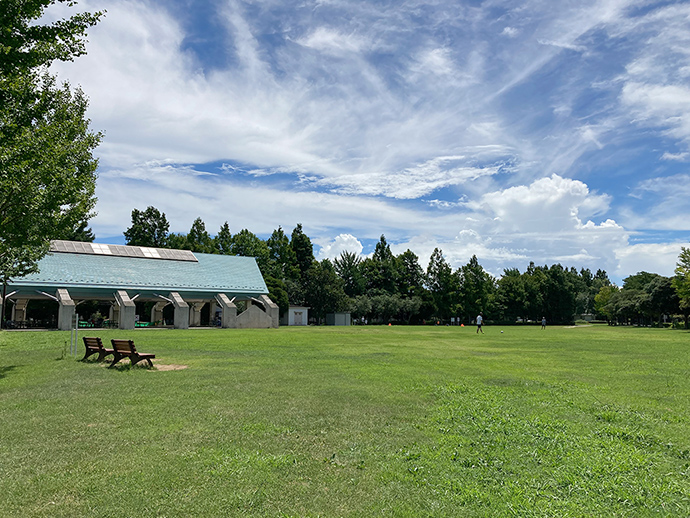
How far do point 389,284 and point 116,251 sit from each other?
45612 millimetres

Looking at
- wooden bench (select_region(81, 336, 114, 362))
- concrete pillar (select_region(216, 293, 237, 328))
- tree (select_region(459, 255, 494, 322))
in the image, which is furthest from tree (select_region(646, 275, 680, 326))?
wooden bench (select_region(81, 336, 114, 362))

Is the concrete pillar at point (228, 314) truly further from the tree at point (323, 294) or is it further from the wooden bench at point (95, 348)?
the wooden bench at point (95, 348)

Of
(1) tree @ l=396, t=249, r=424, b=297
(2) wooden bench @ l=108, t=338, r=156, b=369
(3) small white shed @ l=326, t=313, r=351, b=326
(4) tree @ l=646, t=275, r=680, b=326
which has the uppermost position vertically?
(1) tree @ l=396, t=249, r=424, b=297

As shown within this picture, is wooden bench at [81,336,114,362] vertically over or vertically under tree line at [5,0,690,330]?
under

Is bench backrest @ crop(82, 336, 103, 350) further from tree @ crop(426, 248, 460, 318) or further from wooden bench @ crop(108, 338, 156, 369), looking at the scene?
tree @ crop(426, 248, 460, 318)

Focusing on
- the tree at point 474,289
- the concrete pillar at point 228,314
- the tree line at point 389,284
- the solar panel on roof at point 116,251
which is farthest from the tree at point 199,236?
the tree at point 474,289

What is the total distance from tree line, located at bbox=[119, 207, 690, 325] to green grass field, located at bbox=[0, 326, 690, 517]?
5549 centimetres

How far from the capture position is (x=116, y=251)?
2126 inches

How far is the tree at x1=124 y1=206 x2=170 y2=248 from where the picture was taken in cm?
7962

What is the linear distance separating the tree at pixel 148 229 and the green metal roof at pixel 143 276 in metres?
23.7

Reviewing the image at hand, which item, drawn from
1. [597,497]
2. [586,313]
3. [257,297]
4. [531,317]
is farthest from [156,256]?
[586,313]

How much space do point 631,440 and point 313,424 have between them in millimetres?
5043

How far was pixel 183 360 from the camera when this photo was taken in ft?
55.6

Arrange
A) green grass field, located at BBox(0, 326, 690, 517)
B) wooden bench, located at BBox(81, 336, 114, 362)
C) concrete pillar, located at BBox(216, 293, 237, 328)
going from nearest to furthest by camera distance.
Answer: green grass field, located at BBox(0, 326, 690, 517) < wooden bench, located at BBox(81, 336, 114, 362) < concrete pillar, located at BBox(216, 293, 237, 328)
